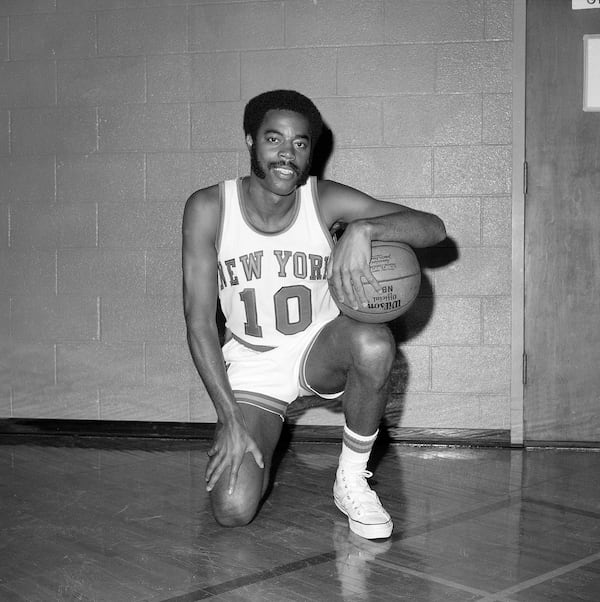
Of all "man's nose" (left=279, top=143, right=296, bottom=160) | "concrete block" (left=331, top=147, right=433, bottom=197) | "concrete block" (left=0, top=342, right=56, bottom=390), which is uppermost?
"concrete block" (left=331, top=147, right=433, bottom=197)

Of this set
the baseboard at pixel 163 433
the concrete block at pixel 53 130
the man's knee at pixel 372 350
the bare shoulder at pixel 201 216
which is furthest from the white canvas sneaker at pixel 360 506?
the concrete block at pixel 53 130

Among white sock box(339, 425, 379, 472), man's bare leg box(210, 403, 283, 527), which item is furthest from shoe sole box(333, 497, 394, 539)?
man's bare leg box(210, 403, 283, 527)

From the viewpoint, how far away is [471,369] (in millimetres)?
3688

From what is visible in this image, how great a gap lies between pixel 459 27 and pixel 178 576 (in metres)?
2.58

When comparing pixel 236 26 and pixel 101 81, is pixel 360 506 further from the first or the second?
pixel 101 81

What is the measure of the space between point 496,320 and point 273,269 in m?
1.38

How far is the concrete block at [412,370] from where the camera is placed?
371 centimetres

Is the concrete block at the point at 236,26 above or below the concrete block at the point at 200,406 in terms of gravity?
above

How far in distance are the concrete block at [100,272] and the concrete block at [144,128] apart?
0.49m

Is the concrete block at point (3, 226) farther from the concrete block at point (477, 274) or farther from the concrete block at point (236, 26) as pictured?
the concrete block at point (477, 274)

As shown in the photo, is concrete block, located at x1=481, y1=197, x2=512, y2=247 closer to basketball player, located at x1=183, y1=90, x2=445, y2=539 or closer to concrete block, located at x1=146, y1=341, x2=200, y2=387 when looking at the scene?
basketball player, located at x1=183, y1=90, x2=445, y2=539

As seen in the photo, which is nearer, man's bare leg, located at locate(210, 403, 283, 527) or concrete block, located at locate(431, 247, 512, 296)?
man's bare leg, located at locate(210, 403, 283, 527)

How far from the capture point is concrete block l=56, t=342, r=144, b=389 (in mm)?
3902

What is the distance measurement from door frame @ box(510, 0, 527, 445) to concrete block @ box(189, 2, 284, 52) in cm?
102
